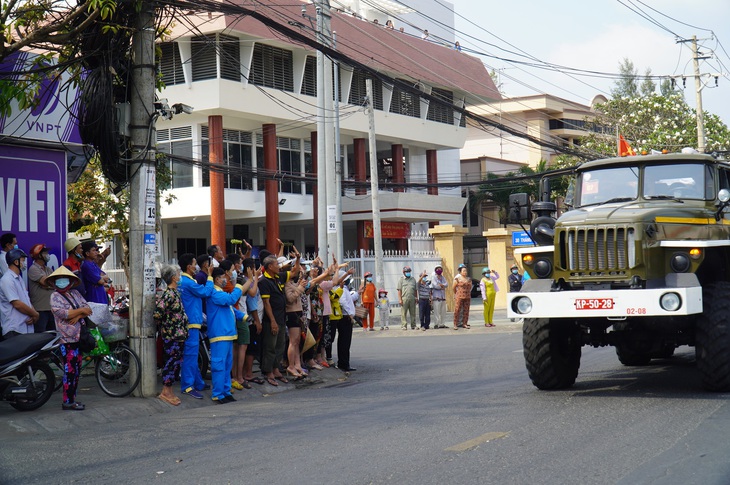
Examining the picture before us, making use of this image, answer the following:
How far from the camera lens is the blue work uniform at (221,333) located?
1204cm

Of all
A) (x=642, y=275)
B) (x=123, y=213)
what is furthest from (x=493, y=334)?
(x=642, y=275)

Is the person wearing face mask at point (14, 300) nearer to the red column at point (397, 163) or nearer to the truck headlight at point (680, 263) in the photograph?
the truck headlight at point (680, 263)

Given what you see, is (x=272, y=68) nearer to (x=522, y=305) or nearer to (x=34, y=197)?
(x=34, y=197)

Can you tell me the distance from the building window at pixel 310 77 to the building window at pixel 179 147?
579cm

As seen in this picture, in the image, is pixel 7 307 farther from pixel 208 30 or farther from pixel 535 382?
pixel 208 30

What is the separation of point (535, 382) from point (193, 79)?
26.7 m

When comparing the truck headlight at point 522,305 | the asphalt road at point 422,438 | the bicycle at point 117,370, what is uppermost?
the truck headlight at point 522,305

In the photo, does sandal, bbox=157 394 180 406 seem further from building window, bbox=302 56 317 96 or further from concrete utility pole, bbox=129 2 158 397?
building window, bbox=302 56 317 96

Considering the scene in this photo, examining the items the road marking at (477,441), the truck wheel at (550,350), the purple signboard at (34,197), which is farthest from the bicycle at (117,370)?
the road marking at (477,441)

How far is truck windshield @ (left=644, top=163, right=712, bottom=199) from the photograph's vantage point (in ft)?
38.2

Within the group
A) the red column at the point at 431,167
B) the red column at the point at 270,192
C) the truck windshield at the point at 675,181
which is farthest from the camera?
the red column at the point at 431,167

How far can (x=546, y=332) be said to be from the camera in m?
11.2

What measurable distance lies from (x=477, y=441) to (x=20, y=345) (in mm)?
5643

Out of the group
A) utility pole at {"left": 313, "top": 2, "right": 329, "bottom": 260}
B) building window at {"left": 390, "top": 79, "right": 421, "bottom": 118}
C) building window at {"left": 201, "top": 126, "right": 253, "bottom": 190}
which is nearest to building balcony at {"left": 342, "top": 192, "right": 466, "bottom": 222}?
building window at {"left": 390, "top": 79, "right": 421, "bottom": 118}
